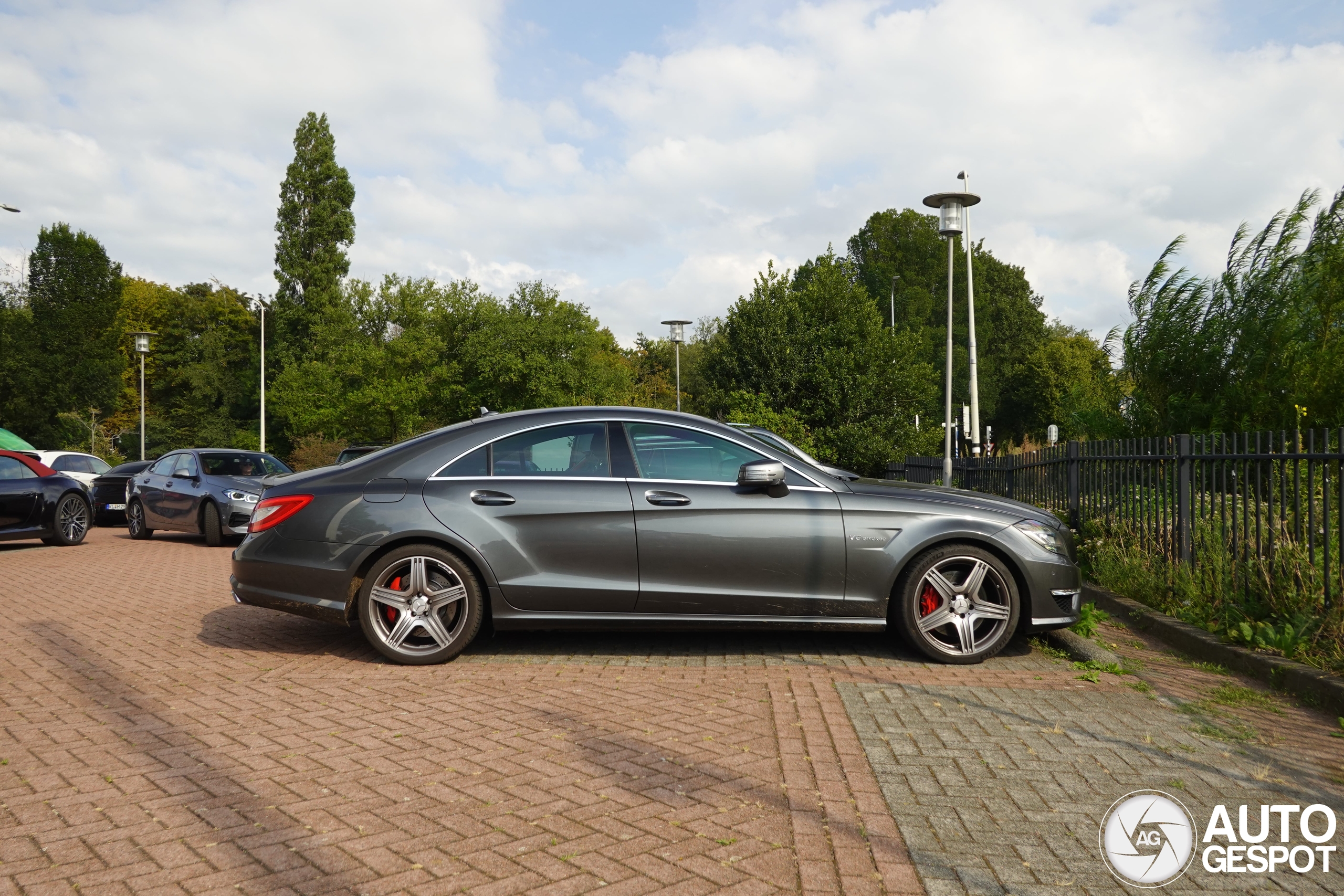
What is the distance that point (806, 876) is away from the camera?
10.9ft

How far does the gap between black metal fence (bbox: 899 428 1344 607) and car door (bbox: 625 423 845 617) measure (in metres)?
2.84

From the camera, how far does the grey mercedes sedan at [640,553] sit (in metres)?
6.35

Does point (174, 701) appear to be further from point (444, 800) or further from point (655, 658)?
point (655, 658)

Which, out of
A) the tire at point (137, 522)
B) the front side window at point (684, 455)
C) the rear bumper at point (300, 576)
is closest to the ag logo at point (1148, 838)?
the front side window at point (684, 455)

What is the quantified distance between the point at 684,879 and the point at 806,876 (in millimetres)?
378

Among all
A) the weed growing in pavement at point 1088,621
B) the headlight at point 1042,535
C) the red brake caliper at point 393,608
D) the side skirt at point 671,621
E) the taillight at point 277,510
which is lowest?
the weed growing in pavement at point 1088,621

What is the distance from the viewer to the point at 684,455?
6.55 metres

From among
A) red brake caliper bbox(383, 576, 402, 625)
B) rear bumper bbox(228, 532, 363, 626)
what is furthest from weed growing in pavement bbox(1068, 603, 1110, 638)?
rear bumper bbox(228, 532, 363, 626)

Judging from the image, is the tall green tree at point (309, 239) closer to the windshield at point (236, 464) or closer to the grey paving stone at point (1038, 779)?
the windshield at point (236, 464)

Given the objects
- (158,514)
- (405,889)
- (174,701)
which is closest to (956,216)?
(158,514)

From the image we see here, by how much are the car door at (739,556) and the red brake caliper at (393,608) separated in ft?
4.71

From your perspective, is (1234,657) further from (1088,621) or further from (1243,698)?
(1088,621)

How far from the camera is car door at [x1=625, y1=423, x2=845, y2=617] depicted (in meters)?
6.34

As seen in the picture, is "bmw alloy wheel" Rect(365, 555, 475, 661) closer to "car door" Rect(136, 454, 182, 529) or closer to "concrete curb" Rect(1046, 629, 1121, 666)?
"concrete curb" Rect(1046, 629, 1121, 666)
